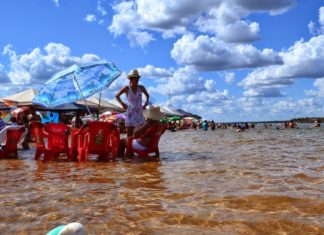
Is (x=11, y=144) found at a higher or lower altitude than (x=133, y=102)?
lower

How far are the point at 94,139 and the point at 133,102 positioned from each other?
1.07 m

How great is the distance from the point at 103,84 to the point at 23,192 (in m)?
3.80

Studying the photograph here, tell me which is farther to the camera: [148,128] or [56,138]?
[56,138]

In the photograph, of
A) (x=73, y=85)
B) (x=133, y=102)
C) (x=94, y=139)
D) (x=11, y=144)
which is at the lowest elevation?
(x=11, y=144)

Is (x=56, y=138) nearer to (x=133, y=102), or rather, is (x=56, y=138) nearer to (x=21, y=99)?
(x=133, y=102)

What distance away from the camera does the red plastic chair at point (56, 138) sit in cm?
744

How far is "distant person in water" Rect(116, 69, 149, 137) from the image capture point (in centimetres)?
757

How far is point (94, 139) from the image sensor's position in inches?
283

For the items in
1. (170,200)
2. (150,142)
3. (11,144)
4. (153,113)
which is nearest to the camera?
(170,200)

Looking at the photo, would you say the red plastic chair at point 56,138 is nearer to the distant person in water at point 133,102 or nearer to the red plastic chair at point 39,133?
the red plastic chair at point 39,133

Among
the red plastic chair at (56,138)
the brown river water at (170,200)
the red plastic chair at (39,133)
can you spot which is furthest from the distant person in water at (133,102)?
the brown river water at (170,200)

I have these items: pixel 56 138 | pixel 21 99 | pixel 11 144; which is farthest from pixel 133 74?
pixel 21 99

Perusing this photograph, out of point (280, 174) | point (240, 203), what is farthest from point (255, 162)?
point (240, 203)

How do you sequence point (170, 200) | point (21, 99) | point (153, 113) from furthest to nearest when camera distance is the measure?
point (21, 99) < point (153, 113) < point (170, 200)
